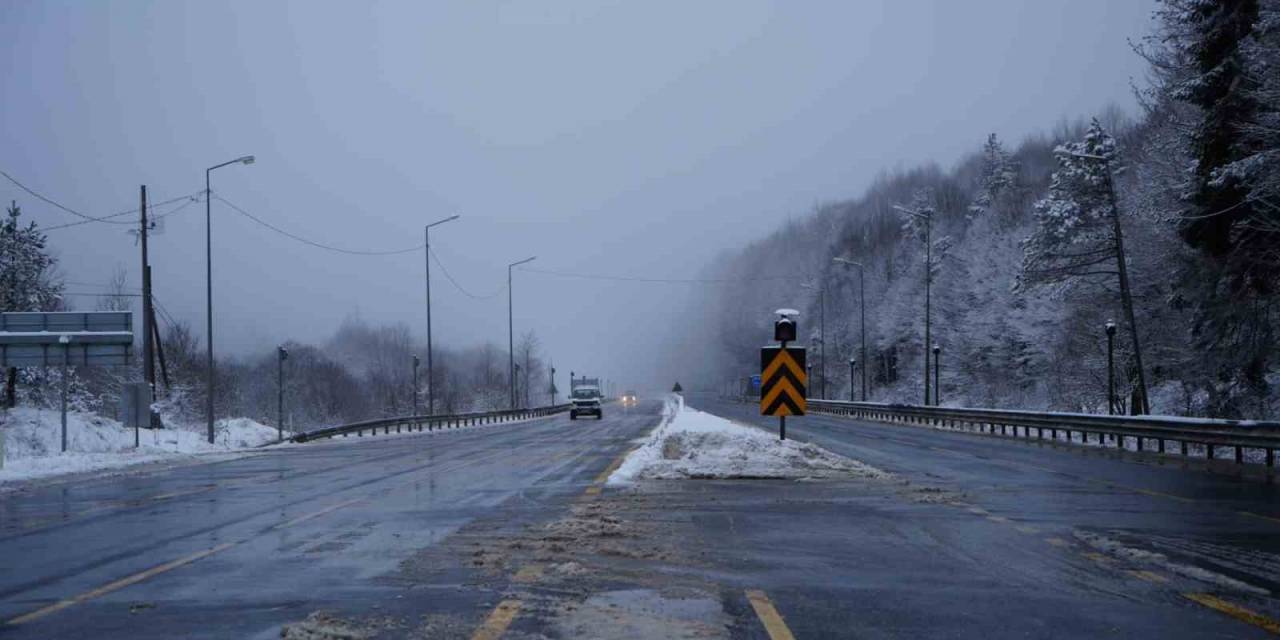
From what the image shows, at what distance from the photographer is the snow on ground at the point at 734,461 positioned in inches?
751

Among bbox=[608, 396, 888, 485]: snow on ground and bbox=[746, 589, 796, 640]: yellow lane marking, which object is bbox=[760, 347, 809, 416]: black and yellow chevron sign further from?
bbox=[746, 589, 796, 640]: yellow lane marking

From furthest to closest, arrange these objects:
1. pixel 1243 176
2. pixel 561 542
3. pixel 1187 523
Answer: pixel 1243 176
pixel 1187 523
pixel 561 542

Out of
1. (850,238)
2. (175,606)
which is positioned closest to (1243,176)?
(175,606)

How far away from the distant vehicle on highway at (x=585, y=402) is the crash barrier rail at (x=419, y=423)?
18.9 ft

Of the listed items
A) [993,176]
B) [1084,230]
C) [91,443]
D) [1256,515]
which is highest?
[993,176]

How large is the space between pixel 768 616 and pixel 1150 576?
148 inches

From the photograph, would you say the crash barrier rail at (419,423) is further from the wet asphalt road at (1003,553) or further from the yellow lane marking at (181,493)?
the wet asphalt road at (1003,553)

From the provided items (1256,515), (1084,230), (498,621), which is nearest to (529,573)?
(498,621)

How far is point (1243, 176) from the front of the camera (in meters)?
24.6

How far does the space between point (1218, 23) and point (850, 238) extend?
103 meters

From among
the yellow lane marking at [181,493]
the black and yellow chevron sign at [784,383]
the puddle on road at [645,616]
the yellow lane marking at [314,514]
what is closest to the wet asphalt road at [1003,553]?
the puddle on road at [645,616]

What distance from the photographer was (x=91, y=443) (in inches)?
1393

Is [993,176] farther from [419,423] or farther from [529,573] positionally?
[529,573]

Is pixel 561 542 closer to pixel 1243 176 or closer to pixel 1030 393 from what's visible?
pixel 1243 176
